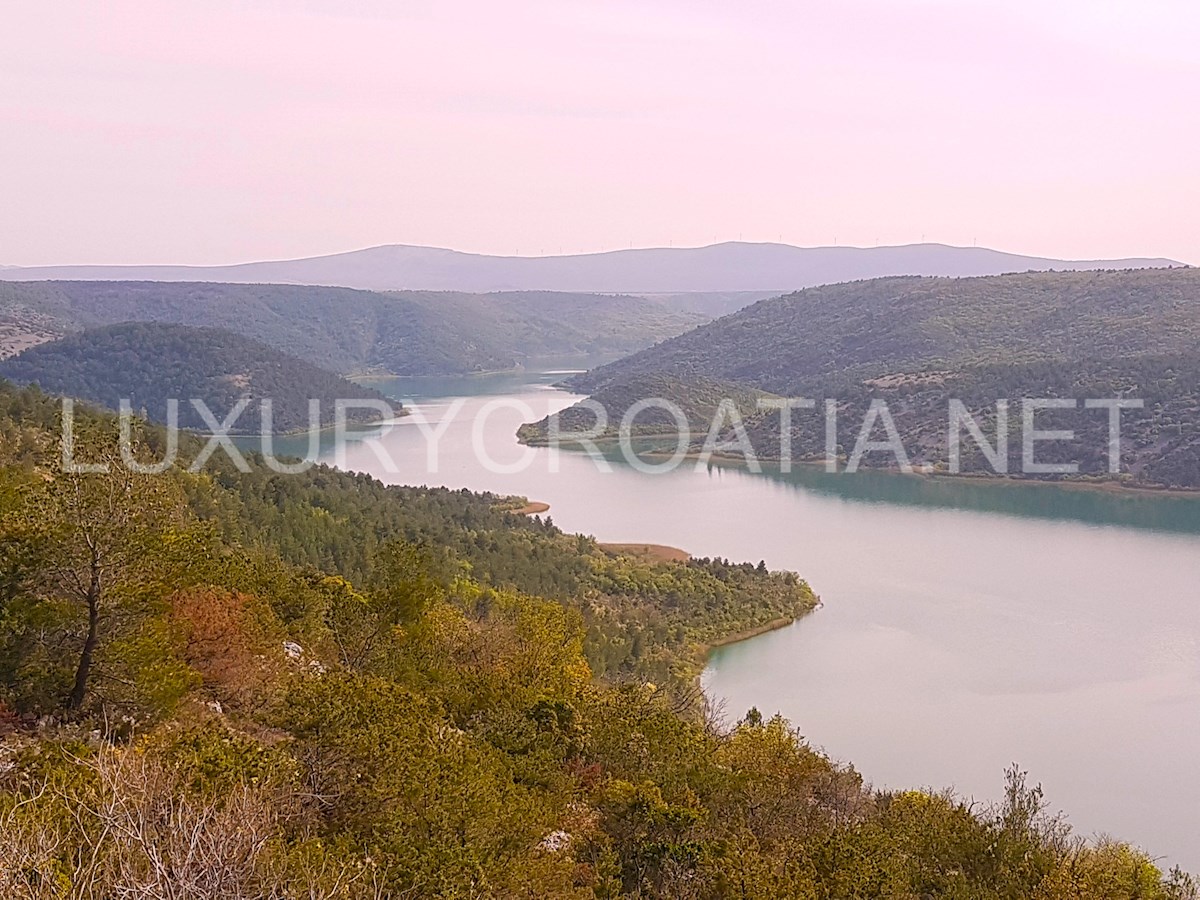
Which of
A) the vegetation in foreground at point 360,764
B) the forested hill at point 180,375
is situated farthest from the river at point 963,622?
the forested hill at point 180,375

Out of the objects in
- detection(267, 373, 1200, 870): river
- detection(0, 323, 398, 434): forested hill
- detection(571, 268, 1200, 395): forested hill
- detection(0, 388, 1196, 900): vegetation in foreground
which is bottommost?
detection(267, 373, 1200, 870): river

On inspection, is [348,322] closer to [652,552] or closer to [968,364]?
[968,364]

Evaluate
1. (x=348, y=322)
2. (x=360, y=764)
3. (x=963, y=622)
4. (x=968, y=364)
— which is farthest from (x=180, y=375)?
(x=360, y=764)

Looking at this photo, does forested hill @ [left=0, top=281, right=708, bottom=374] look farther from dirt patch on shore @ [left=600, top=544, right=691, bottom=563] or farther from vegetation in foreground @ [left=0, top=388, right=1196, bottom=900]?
vegetation in foreground @ [left=0, top=388, right=1196, bottom=900]

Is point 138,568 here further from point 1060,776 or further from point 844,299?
Answer: point 844,299

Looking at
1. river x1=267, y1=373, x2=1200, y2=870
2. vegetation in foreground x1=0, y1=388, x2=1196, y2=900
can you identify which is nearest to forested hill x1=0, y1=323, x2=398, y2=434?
river x1=267, y1=373, x2=1200, y2=870

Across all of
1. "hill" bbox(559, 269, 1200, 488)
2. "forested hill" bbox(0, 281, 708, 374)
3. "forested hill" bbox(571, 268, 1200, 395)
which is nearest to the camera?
"hill" bbox(559, 269, 1200, 488)

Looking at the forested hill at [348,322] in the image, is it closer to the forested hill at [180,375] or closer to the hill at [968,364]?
the forested hill at [180,375]
